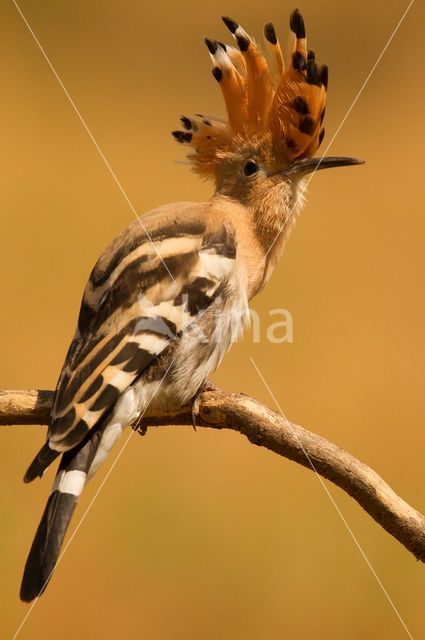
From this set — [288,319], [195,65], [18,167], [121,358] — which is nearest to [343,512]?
[288,319]

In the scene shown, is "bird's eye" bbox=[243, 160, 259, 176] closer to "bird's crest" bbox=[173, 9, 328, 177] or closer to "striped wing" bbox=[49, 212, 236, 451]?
"bird's crest" bbox=[173, 9, 328, 177]

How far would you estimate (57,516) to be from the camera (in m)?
1.90

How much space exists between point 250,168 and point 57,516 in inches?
44.0

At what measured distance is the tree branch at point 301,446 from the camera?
6.13 ft

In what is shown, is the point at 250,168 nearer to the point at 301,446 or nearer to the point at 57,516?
the point at 301,446

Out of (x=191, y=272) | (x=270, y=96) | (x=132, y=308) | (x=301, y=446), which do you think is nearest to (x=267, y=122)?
(x=270, y=96)

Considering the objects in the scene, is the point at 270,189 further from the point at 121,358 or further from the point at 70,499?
the point at 70,499

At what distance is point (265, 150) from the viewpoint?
258 cm

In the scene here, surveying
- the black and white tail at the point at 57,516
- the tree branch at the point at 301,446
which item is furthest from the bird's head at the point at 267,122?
the black and white tail at the point at 57,516

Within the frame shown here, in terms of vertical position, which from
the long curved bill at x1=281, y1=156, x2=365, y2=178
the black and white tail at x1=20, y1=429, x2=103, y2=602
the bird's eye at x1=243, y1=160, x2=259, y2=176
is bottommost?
the black and white tail at x1=20, y1=429, x2=103, y2=602

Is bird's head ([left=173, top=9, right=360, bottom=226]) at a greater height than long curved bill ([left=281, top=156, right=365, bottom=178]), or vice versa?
bird's head ([left=173, top=9, right=360, bottom=226])

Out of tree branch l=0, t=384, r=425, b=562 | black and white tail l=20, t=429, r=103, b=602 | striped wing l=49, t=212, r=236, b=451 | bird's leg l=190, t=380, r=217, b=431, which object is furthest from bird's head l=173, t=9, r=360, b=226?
black and white tail l=20, t=429, r=103, b=602

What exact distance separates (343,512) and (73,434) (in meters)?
1.48

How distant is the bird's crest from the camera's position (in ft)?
8.01
